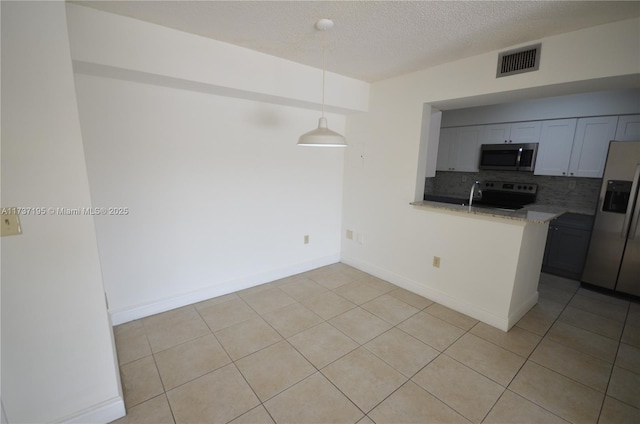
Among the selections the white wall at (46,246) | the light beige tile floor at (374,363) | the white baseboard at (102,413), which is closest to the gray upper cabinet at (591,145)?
the light beige tile floor at (374,363)

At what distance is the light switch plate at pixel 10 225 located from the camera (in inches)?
48.0

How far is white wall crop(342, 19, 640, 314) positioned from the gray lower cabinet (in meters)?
1.89

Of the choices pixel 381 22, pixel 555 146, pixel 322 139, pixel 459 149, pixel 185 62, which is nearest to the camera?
pixel 381 22

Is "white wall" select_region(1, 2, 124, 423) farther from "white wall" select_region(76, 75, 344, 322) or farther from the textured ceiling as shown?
"white wall" select_region(76, 75, 344, 322)

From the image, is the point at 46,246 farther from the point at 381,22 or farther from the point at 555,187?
the point at 555,187

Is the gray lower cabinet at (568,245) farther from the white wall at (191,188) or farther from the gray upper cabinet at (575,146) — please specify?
the white wall at (191,188)

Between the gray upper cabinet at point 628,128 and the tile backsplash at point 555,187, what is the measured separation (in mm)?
583

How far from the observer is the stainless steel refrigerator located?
2.93m

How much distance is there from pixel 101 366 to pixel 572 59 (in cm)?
367

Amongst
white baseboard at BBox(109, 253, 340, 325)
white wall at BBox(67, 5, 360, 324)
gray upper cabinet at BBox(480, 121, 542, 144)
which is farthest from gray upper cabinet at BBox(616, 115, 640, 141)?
white baseboard at BBox(109, 253, 340, 325)

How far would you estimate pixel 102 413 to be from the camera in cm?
154

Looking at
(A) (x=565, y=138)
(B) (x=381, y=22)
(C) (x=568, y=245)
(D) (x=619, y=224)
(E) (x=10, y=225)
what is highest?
(B) (x=381, y=22)

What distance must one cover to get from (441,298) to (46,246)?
125 inches

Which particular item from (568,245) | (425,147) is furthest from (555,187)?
(425,147)
